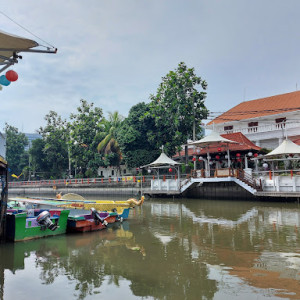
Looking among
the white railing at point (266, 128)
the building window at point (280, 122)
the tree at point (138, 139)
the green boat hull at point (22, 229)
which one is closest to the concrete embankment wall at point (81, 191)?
the tree at point (138, 139)

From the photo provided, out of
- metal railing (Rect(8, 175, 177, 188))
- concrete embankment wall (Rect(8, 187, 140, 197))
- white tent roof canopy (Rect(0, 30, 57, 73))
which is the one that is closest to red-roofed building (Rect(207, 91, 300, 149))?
metal railing (Rect(8, 175, 177, 188))

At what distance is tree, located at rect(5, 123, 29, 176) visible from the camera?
4984 centimetres

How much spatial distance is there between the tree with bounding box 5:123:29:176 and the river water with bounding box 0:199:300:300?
45380 millimetres

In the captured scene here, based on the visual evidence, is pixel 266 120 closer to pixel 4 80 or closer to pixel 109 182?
pixel 109 182

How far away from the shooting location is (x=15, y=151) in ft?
167

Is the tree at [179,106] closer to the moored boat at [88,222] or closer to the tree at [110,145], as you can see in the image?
the tree at [110,145]

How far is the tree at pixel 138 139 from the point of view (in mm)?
27953

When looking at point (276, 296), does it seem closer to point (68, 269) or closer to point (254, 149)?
point (68, 269)

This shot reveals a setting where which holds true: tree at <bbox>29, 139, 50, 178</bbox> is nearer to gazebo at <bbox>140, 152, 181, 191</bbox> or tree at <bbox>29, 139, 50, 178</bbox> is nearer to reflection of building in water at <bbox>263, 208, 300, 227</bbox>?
gazebo at <bbox>140, 152, 181, 191</bbox>

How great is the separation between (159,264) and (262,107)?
24.2m

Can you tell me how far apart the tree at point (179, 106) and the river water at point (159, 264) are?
15670 millimetres

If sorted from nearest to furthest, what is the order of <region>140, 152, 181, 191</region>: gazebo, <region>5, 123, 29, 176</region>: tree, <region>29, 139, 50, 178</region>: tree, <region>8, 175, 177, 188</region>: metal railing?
<region>140, 152, 181, 191</region>: gazebo < <region>8, 175, 177, 188</region>: metal railing < <region>29, 139, 50, 178</region>: tree < <region>5, 123, 29, 176</region>: tree

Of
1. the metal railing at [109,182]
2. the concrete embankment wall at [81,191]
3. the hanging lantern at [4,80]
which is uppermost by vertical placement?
the hanging lantern at [4,80]

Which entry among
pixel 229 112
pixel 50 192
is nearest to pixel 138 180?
pixel 229 112
